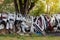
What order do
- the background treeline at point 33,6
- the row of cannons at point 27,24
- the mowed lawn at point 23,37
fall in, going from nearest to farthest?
the mowed lawn at point 23,37 < the background treeline at point 33,6 < the row of cannons at point 27,24

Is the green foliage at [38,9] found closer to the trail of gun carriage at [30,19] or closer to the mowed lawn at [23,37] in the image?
the trail of gun carriage at [30,19]

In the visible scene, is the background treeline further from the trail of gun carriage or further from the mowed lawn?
the mowed lawn

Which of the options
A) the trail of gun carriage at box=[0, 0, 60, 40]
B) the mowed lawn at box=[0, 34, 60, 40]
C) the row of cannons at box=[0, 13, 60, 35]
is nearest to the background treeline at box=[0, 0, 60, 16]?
the trail of gun carriage at box=[0, 0, 60, 40]

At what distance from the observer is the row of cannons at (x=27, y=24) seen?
10336mm

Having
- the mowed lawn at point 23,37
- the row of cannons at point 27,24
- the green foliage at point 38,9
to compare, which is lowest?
the mowed lawn at point 23,37

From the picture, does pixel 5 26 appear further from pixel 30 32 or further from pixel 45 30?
pixel 45 30

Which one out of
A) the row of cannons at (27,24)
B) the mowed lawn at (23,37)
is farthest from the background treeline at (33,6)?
the mowed lawn at (23,37)

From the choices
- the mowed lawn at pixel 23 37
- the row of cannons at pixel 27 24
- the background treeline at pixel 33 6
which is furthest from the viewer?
the row of cannons at pixel 27 24

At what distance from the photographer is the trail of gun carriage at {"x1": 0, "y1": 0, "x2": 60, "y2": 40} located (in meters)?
10.2

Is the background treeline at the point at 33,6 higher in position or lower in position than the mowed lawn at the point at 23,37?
higher

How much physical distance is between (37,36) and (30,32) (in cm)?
45

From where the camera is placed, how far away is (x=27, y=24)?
34.1 ft

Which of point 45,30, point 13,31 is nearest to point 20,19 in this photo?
point 13,31

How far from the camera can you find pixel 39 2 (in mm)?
10297
